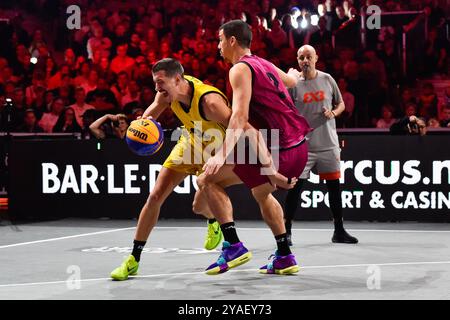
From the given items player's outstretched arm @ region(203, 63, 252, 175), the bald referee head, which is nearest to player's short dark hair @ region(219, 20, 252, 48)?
player's outstretched arm @ region(203, 63, 252, 175)

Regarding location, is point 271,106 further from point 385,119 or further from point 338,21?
point 338,21

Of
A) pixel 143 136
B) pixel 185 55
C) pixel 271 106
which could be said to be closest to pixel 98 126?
pixel 185 55

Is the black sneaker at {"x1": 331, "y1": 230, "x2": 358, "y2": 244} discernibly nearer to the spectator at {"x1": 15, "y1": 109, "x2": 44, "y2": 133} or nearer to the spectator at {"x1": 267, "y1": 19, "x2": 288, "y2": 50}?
the spectator at {"x1": 267, "y1": 19, "x2": 288, "y2": 50}

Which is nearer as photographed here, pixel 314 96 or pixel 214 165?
pixel 214 165

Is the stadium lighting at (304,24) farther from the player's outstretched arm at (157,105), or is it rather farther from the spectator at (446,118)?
the player's outstretched arm at (157,105)

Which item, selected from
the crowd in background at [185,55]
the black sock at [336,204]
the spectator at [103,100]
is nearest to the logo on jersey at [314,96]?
the black sock at [336,204]

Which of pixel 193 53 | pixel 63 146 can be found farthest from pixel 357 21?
pixel 63 146

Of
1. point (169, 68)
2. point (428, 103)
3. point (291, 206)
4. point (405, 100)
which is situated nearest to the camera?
point (169, 68)

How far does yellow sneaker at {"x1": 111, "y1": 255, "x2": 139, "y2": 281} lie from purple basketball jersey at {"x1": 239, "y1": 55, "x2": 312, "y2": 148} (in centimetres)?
139

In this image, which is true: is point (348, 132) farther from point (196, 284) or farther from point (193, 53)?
point (196, 284)

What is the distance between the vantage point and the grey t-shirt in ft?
29.5

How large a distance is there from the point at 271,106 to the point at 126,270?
1.64m

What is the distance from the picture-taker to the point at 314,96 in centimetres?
898

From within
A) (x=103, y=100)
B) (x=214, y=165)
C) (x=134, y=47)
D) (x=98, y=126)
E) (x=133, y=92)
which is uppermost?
(x=134, y=47)
